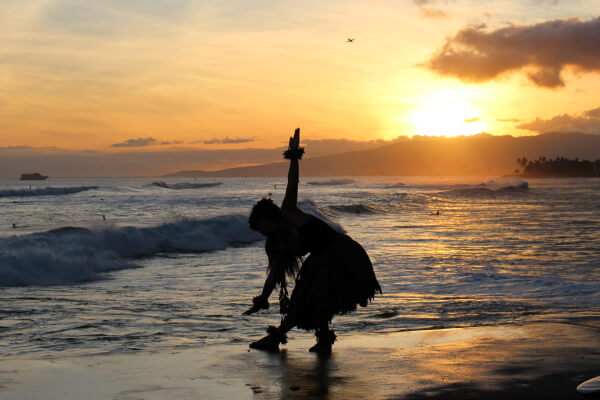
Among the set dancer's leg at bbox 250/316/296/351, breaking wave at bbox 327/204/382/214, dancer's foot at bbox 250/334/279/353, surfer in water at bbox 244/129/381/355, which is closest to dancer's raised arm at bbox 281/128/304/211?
surfer in water at bbox 244/129/381/355

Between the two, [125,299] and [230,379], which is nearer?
[230,379]

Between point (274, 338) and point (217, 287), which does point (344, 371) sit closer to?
point (274, 338)

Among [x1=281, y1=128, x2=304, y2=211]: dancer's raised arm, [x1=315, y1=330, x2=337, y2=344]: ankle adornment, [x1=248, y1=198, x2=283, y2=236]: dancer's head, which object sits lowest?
[x1=315, y1=330, x2=337, y2=344]: ankle adornment

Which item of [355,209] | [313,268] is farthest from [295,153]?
[355,209]

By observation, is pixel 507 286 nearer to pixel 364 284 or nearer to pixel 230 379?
pixel 364 284

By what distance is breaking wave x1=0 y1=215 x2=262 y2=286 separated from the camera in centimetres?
1223

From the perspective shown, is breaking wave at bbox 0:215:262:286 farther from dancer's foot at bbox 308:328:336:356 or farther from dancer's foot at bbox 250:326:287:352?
dancer's foot at bbox 308:328:336:356

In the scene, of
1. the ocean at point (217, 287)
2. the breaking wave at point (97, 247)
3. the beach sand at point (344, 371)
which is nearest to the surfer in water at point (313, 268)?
the beach sand at point (344, 371)

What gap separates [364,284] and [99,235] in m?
14.3

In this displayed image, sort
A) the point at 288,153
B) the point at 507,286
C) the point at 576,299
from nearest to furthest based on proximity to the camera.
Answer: the point at 288,153, the point at 576,299, the point at 507,286

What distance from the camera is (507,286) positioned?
10.4 meters

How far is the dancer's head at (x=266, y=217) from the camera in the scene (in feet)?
18.8

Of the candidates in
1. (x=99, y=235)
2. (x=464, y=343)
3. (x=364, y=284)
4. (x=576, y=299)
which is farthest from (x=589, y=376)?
(x=99, y=235)

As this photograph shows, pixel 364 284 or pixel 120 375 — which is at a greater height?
pixel 364 284
